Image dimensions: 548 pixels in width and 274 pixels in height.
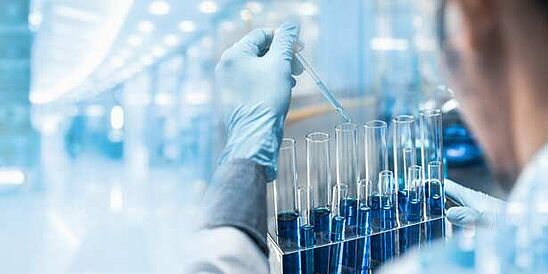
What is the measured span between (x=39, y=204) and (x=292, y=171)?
0.45 m

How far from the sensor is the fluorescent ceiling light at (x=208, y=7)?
1186 millimetres

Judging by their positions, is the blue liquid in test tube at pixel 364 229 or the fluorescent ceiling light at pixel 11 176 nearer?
the fluorescent ceiling light at pixel 11 176

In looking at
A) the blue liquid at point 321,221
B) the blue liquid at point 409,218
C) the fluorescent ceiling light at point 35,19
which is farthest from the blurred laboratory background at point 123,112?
the blue liquid at point 409,218

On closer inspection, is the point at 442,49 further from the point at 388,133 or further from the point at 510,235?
the point at 510,235

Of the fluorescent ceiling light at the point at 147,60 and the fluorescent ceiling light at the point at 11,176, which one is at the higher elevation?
the fluorescent ceiling light at the point at 147,60

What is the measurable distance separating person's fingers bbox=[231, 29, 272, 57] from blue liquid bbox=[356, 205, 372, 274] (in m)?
0.35

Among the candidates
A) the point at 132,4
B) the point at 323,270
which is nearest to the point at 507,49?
the point at 323,270

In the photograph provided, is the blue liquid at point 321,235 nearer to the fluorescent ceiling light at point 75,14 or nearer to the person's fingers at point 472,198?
the person's fingers at point 472,198

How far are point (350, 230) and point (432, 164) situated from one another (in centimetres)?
21

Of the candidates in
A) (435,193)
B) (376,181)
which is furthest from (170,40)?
(435,193)

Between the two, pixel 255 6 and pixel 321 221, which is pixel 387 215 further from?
pixel 255 6

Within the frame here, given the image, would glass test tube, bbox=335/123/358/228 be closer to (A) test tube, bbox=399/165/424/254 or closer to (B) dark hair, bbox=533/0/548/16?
(A) test tube, bbox=399/165/424/254

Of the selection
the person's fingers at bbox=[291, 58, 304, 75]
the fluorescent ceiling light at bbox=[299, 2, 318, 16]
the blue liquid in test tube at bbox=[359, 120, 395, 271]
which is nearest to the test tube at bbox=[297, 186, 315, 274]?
the blue liquid in test tube at bbox=[359, 120, 395, 271]

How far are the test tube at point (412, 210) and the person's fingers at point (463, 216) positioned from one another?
0.19 feet
